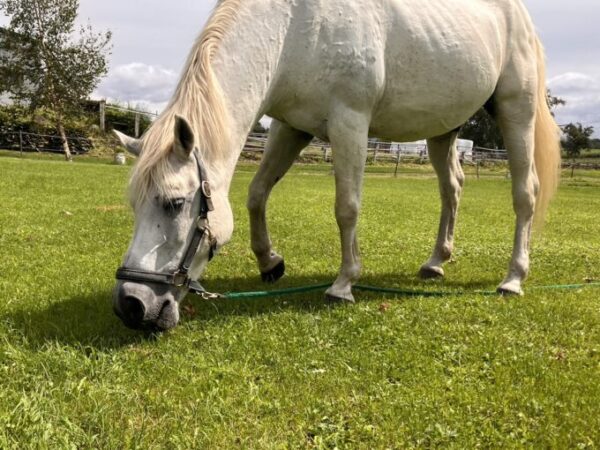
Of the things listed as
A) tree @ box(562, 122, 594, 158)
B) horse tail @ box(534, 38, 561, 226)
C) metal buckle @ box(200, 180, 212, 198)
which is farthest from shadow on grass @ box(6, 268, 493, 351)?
tree @ box(562, 122, 594, 158)

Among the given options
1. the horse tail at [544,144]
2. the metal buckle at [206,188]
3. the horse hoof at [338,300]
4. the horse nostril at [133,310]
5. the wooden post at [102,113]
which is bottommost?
the horse hoof at [338,300]

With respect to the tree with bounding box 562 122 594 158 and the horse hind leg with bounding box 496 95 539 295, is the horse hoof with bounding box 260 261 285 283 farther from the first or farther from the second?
the tree with bounding box 562 122 594 158

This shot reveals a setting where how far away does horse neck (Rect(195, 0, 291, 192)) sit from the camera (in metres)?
3.32

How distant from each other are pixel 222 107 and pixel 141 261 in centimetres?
101

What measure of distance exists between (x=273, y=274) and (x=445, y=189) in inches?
79.7

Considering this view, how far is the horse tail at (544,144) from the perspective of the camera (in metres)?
5.20

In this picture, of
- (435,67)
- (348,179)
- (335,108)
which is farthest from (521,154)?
(335,108)

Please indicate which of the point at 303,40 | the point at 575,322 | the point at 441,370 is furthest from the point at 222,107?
the point at 575,322

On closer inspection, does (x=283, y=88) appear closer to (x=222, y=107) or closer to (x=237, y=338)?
(x=222, y=107)

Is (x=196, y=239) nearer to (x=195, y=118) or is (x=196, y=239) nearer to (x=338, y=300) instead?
(x=195, y=118)

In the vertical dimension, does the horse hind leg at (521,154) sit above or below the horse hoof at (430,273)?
above

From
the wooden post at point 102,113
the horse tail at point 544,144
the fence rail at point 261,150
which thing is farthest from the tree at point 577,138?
the horse tail at point 544,144

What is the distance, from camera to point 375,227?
8.84 meters

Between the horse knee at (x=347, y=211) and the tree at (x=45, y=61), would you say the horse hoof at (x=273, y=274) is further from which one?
the tree at (x=45, y=61)
